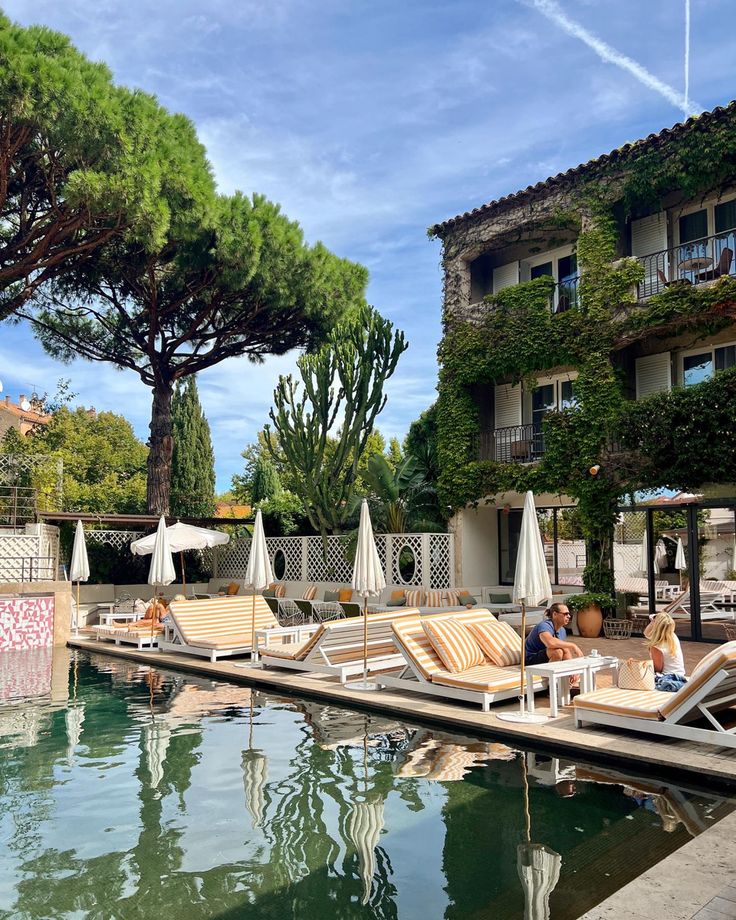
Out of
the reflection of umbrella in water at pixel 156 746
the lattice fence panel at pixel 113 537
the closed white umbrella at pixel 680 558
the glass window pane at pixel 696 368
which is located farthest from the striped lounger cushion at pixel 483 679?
the lattice fence panel at pixel 113 537

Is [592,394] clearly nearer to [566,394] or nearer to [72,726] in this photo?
[566,394]

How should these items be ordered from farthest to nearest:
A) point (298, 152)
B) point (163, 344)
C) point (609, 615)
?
point (163, 344)
point (298, 152)
point (609, 615)

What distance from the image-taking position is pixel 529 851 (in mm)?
5055

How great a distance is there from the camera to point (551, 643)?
9133 millimetres

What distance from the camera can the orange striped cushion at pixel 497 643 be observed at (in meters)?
9.73

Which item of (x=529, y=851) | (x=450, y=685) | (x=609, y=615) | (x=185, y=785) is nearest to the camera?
(x=529, y=851)

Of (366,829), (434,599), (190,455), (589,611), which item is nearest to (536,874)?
(366,829)

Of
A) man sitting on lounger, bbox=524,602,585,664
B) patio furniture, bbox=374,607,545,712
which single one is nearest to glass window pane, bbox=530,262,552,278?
patio furniture, bbox=374,607,545,712

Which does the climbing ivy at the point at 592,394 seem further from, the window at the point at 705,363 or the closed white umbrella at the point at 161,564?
the closed white umbrella at the point at 161,564

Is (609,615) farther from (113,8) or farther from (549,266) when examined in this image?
(113,8)

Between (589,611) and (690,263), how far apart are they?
26.3ft

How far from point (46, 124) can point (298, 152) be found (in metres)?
6.56

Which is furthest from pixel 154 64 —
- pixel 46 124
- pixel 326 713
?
pixel 326 713

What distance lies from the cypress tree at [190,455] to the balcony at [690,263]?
A: 24536 mm
